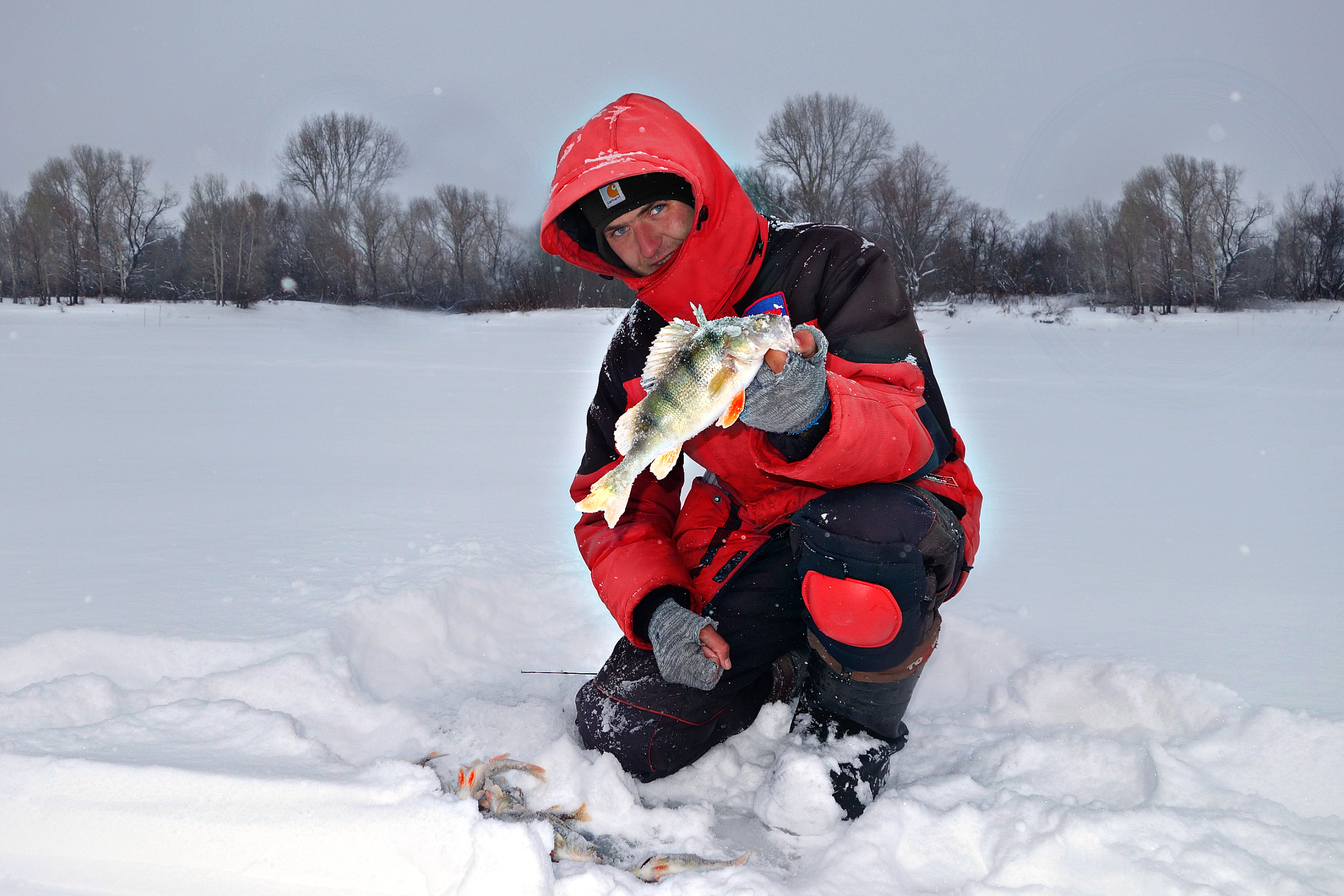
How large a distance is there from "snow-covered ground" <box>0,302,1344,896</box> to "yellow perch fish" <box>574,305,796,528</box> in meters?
0.81

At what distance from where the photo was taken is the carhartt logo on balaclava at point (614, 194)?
2.12 meters

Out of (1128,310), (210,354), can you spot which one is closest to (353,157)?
(210,354)

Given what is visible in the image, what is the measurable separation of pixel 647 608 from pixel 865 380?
0.89m

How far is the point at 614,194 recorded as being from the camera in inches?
83.5

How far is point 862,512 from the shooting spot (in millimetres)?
1867

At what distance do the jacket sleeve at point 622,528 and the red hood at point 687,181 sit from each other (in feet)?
0.98

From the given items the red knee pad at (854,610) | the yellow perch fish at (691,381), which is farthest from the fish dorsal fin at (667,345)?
the red knee pad at (854,610)

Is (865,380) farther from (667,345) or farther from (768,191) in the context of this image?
(768,191)

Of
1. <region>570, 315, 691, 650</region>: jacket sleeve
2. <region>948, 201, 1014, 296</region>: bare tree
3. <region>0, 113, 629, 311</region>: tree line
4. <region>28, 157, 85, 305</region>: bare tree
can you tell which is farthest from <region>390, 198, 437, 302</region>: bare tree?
<region>570, 315, 691, 650</region>: jacket sleeve

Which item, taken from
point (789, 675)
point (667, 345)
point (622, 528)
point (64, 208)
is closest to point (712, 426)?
point (622, 528)

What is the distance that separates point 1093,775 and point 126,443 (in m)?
6.29

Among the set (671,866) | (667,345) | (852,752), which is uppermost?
(667,345)

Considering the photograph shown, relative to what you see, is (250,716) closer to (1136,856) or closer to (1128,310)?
(1136,856)

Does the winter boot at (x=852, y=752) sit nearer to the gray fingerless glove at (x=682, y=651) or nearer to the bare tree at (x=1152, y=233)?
the gray fingerless glove at (x=682, y=651)
